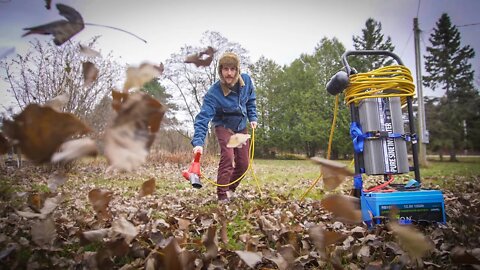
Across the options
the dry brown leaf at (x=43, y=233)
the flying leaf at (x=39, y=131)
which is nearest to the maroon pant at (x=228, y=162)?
the dry brown leaf at (x=43, y=233)

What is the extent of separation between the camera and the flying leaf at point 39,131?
607 millimetres

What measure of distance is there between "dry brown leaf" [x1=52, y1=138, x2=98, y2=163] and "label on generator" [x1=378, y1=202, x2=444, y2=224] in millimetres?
1629

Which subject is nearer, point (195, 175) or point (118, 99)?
point (118, 99)

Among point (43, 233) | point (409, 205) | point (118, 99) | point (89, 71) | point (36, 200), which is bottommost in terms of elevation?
point (409, 205)

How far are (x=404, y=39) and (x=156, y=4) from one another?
39.1ft

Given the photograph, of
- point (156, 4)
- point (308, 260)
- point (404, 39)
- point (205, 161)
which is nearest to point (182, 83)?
point (205, 161)

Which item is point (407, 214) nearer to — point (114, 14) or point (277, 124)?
point (114, 14)

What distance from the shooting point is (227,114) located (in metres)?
3.34

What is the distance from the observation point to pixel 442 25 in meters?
20.3

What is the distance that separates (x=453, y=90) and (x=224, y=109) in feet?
79.9

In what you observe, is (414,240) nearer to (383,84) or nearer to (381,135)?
(381,135)

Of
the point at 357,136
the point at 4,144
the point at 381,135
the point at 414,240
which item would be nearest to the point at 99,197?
the point at 4,144

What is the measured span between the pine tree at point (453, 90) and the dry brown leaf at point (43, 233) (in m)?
25.2

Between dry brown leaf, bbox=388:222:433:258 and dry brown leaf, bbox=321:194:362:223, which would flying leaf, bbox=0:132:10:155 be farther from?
dry brown leaf, bbox=388:222:433:258
